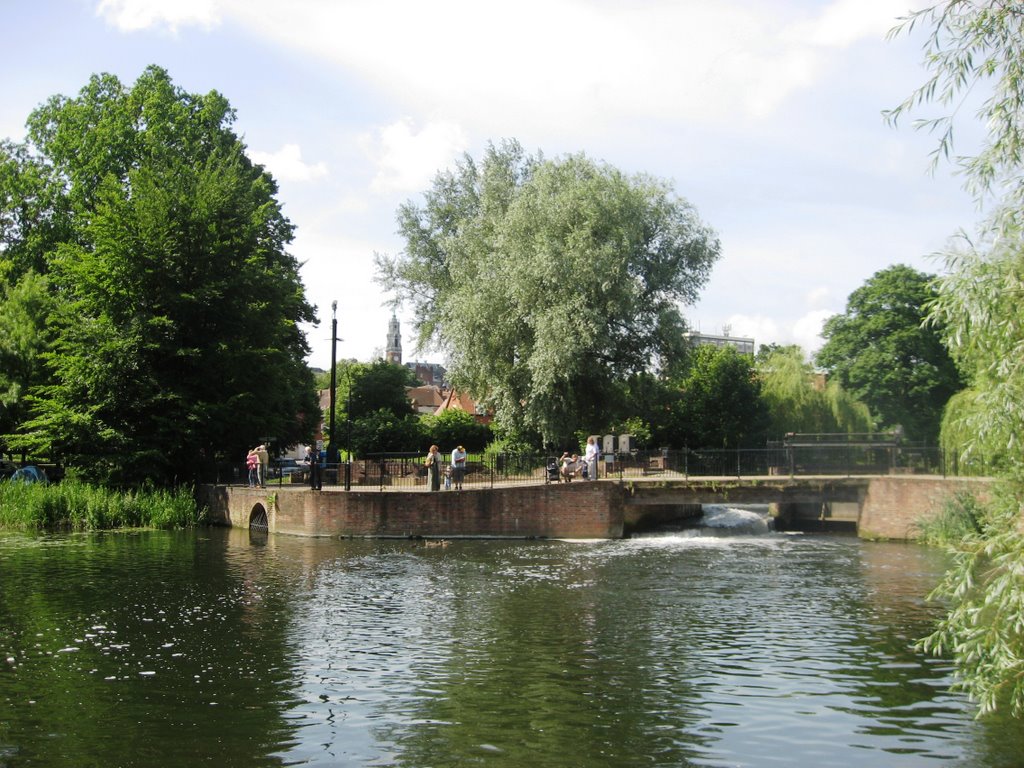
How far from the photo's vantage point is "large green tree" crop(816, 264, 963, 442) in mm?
50781

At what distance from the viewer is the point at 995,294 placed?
9500 mm

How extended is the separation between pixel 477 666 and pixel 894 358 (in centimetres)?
4293

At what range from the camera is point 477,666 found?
13789mm

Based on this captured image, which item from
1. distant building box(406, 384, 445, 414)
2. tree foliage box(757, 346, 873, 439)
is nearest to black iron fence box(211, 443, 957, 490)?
tree foliage box(757, 346, 873, 439)

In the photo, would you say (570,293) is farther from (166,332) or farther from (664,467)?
(166,332)

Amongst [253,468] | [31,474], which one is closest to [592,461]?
[253,468]

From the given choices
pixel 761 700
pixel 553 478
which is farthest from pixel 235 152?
pixel 761 700

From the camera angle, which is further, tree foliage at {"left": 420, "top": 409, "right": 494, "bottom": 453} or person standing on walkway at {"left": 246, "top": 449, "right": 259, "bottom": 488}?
tree foliage at {"left": 420, "top": 409, "right": 494, "bottom": 453}

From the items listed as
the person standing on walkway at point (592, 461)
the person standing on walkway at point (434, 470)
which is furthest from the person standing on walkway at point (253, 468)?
the person standing on walkway at point (592, 461)

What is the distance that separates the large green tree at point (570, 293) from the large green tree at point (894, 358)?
15.6 meters

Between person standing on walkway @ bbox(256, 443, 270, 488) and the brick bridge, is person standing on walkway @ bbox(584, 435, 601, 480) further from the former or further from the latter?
person standing on walkway @ bbox(256, 443, 270, 488)

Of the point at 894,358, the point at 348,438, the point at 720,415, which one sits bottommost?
the point at 348,438

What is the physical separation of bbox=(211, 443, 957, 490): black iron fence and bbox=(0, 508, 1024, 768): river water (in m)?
8.22

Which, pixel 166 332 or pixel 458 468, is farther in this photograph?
pixel 166 332
